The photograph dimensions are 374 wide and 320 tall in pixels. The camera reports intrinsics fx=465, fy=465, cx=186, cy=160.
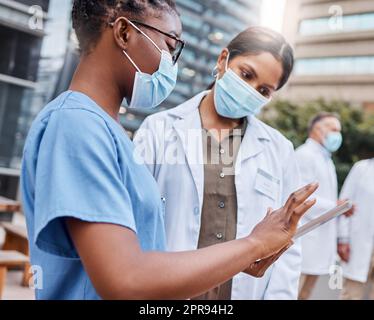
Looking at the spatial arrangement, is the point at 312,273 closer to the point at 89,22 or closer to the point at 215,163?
the point at 215,163

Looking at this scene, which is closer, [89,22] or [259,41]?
[89,22]

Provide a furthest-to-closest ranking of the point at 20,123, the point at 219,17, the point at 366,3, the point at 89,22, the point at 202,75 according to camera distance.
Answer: the point at 366,3
the point at 20,123
the point at 219,17
the point at 202,75
the point at 89,22

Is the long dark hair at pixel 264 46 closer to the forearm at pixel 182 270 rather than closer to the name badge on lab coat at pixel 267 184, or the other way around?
the name badge on lab coat at pixel 267 184

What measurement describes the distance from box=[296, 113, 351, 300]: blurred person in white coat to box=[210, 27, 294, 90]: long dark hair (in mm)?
1264

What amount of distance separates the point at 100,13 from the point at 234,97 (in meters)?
0.63

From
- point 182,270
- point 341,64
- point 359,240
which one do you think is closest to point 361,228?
point 359,240

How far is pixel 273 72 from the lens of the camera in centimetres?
127

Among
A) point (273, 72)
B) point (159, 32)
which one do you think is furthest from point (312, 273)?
point (159, 32)

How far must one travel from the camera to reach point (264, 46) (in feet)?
4.18

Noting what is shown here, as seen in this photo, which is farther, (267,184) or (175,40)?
(267,184)

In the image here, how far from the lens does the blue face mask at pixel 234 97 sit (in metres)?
1.28

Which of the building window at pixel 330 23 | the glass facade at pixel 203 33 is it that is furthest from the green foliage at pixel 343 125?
the glass facade at pixel 203 33

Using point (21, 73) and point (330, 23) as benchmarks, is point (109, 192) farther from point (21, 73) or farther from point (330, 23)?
point (21, 73)
